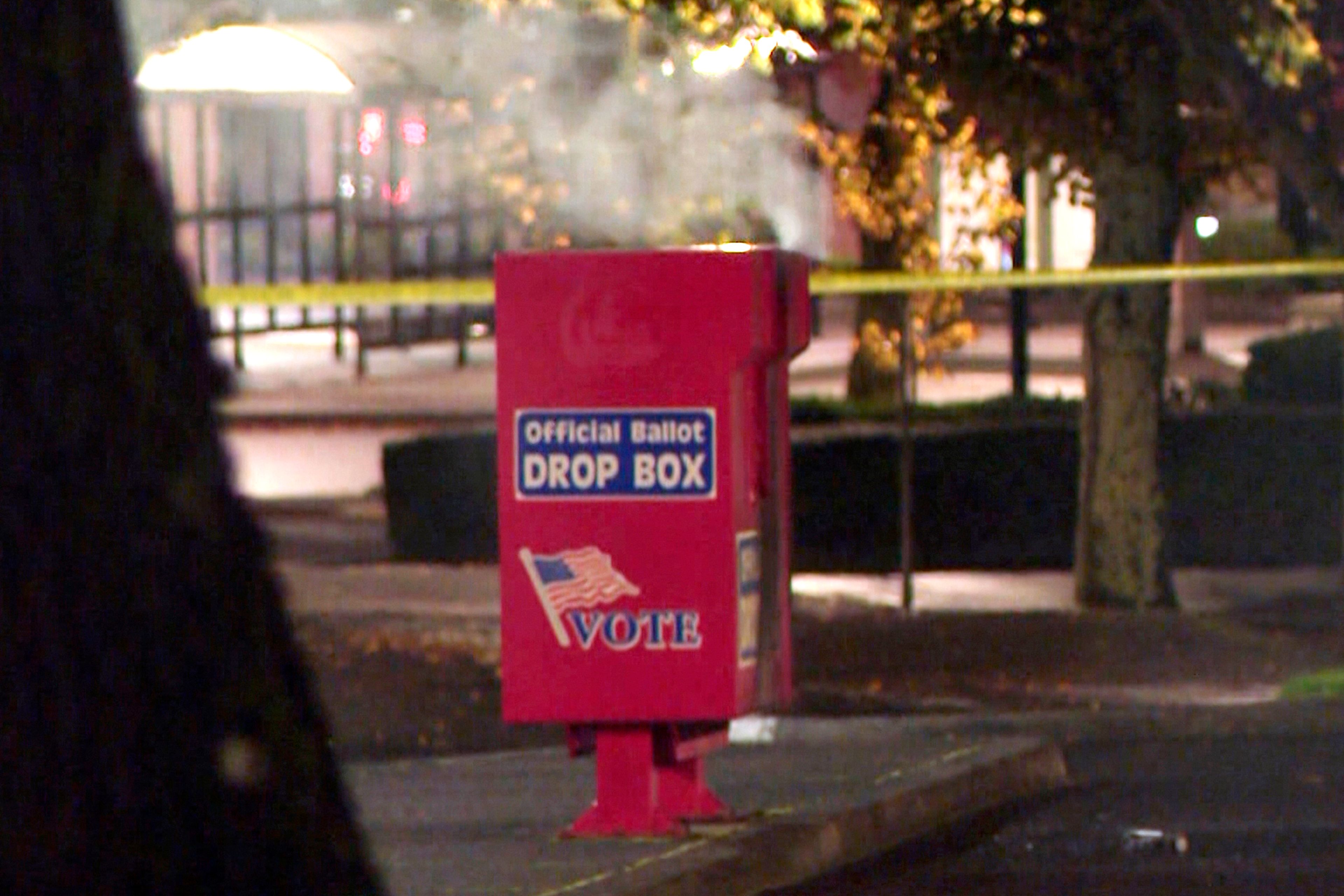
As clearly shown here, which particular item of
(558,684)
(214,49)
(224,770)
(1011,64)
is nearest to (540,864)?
(558,684)

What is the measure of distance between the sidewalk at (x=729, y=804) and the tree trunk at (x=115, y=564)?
2.62 meters

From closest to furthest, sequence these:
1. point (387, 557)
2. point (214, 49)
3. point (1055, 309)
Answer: point (387, 557) → point (214, 49) → point (1055, 309)

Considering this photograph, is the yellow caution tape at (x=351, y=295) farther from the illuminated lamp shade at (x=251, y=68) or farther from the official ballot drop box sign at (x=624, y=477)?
the illuminated lamp shade at (x=251, y=68)

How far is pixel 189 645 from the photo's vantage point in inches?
125

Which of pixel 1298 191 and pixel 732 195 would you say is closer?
pixel 1298 191

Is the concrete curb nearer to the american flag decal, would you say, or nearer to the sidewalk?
the sidewalk

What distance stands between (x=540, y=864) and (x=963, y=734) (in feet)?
8.13

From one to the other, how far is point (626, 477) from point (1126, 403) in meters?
5.60

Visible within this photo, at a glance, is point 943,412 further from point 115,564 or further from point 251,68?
point 115,564

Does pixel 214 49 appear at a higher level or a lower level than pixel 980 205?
higher

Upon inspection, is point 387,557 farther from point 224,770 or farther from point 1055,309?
point 1055,309

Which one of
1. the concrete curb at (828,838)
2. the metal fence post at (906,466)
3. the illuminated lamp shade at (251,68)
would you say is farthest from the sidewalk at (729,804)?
the illuminated lamp shade at (251,68)

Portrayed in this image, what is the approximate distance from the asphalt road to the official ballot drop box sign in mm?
666

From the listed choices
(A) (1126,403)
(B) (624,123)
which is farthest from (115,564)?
(B) (624,123)
